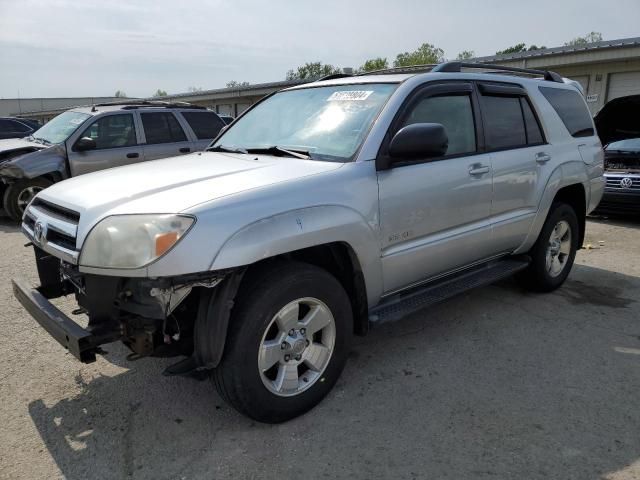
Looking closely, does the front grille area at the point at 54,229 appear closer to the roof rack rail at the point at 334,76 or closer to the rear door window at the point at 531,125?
the roof rack rail at the point at 334,76

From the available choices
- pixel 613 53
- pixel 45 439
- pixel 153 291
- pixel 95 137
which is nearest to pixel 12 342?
pixel 45 439

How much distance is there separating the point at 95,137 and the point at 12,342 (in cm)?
532

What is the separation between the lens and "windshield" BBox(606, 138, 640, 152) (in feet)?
28.2

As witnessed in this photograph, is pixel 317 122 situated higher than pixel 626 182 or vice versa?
pixel 317 122

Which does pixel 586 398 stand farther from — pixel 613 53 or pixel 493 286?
pixel 613 53

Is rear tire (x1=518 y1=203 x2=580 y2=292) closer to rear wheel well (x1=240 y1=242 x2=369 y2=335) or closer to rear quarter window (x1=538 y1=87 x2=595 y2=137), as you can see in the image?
rear quarter window (x1=538 y1=87 x2=595 y2=137)

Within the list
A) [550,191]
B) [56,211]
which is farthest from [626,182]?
[56,211]

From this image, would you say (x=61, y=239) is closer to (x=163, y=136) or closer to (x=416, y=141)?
(x=416, y=141)

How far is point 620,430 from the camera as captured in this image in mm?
2920

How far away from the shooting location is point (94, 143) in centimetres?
834

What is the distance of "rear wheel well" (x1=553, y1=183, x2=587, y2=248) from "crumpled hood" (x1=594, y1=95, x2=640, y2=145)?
455 centimetres

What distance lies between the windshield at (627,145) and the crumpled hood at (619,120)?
Result: 11.3 inches

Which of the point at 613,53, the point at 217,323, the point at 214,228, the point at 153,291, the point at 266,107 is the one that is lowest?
the point at 217,323

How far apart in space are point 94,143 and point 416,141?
21.8 ft
